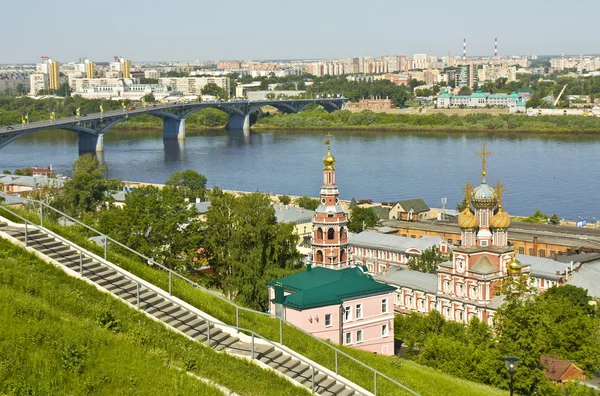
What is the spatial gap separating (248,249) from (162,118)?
134 ft

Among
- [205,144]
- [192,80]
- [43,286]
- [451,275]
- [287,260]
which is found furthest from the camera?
[192,80]

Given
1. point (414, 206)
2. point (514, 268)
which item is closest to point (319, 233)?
point (514, 268)

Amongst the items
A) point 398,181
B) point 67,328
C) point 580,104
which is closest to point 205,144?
point 398,181

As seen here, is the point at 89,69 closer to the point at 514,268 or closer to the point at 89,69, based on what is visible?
the point at 89,69

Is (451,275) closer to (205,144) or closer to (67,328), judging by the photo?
(67,328)

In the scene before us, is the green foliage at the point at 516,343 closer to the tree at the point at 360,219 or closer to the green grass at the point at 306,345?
the green grass at the point at 306,345

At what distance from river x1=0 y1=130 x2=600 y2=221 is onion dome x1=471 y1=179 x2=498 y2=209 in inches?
451

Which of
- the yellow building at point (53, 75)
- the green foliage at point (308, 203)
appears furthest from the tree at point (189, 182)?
the yellow building at point (53, 75)

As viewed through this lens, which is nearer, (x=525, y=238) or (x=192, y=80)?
(x=525, y=238)

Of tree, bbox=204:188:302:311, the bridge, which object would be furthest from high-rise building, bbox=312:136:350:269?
the bridge

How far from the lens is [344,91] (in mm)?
73688

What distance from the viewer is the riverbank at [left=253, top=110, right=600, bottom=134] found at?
50188mm

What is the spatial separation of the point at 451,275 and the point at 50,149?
114ft

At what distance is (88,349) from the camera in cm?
456
